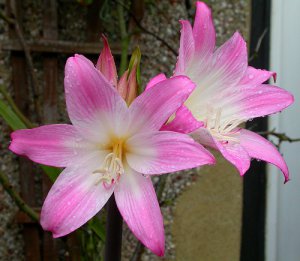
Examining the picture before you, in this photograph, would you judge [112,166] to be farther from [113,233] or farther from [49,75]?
[49,75]

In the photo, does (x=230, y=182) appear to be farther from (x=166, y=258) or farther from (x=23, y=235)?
(x=23, y=235)

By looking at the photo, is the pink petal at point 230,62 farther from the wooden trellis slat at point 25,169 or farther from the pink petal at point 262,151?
the wooden trellis slat at point 25,169

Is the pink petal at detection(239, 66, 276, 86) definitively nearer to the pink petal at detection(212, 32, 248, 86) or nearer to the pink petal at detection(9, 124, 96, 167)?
the pink petal at detection(212, 32, 248, 86)

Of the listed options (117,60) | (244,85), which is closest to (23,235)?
(117,60)

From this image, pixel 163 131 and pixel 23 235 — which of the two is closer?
pixel 163 131

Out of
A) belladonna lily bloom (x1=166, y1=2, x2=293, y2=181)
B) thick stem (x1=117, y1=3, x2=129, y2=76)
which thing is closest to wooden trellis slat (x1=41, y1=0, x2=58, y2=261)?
thick stem (x1=117, y1=3, x2=129, y2=76)

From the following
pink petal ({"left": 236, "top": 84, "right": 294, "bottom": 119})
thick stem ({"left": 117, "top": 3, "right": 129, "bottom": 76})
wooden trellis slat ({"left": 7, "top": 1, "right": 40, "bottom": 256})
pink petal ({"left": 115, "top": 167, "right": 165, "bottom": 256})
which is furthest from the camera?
wooden trellis slat ({"left": 7, "top": 1, "right": 40, "bottom": 256})

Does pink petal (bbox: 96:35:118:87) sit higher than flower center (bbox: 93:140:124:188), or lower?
higher

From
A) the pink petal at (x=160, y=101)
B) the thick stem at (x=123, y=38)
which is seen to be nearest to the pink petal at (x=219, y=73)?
the pink petal at (x=160, y=101)
